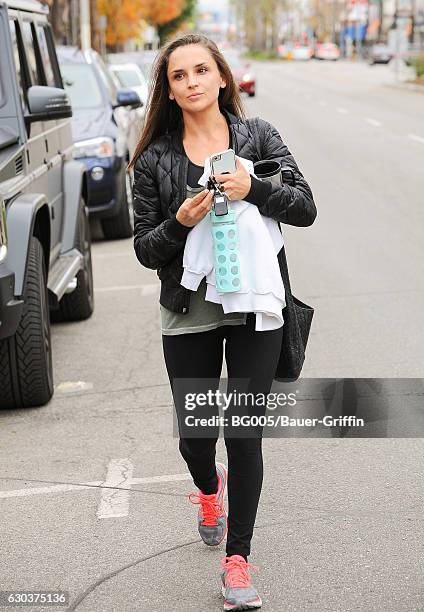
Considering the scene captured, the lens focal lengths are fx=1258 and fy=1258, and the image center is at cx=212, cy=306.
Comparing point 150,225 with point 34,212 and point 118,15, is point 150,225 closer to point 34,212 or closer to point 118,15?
point 34,212

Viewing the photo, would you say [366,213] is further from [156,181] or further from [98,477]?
[156,181]

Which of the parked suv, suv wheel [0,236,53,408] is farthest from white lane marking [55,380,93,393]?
suv wheel [0,236,53,408]

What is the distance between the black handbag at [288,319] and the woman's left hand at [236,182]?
0.13 meters

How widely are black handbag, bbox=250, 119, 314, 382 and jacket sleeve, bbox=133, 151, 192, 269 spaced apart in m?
0.33

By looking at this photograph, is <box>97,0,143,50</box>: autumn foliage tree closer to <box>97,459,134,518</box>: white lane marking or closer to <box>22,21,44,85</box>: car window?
<box>22,21,44,85</box>: car window

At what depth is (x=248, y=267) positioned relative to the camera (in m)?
3.88

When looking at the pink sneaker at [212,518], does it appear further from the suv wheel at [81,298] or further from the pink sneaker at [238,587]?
the suv wheel at [81,298]

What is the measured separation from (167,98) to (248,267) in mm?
641

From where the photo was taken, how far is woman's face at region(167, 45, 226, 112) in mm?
3943

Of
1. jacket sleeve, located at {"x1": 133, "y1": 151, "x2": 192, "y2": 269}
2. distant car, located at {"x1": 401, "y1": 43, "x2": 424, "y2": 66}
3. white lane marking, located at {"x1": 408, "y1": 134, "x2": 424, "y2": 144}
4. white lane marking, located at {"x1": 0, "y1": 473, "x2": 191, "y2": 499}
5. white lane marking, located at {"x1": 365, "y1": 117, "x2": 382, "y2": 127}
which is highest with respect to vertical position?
jacket sleeve, located at {"x1": 133, "y1": 151, "x2": 192, "y2": 269}

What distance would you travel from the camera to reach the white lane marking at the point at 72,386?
696 cm

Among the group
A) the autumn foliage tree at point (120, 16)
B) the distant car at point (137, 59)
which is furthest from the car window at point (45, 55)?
the autumn foliage tree at point (120, 16)

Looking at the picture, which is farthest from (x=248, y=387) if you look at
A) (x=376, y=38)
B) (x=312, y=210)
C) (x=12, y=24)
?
(x=376, y=38)

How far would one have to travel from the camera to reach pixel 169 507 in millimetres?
4926
